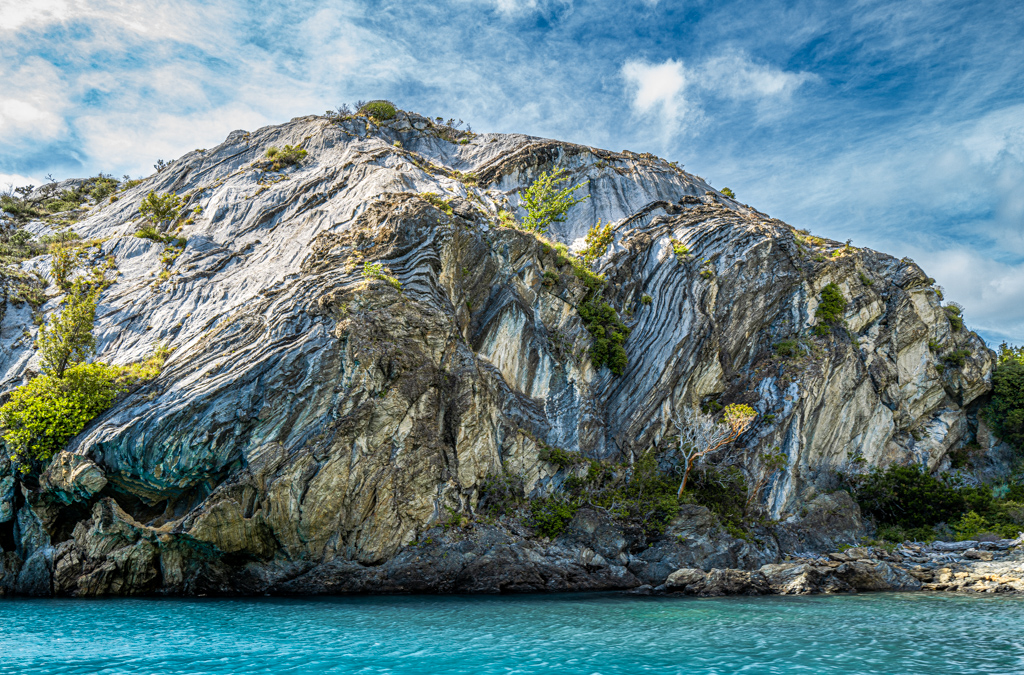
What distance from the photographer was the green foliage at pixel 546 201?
1957 inches

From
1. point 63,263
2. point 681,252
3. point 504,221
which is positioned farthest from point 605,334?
point 63,263

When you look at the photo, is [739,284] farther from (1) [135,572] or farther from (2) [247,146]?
(2) [247,146]

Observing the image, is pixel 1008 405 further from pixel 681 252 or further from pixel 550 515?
pixel 550 515

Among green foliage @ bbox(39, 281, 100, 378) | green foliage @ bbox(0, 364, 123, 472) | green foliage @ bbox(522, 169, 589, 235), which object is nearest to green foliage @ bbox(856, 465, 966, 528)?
green foliage @ bbox(522, 169, 589, 235)

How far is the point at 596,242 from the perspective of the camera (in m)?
47.6

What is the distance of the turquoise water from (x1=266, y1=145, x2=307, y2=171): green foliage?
34.5 m

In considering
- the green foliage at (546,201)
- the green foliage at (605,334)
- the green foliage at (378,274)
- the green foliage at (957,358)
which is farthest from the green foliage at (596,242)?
the green foliage at (957,358)

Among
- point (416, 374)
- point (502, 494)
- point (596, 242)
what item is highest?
point (596, 242)

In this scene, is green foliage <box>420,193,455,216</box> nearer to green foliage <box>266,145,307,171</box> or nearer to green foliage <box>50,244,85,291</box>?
green foliage <box>266,145,307,171</box>

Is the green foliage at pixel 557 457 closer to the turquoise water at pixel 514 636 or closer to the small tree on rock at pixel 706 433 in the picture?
the small tree on rock at pixel 706 433

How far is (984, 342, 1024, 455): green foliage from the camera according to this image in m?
45.6

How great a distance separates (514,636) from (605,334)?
27006mm

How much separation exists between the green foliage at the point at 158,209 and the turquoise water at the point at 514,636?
2794 cm

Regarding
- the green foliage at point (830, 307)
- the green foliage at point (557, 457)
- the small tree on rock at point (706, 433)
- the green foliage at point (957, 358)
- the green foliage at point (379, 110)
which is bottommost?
the green foliage at point (557, 457)
